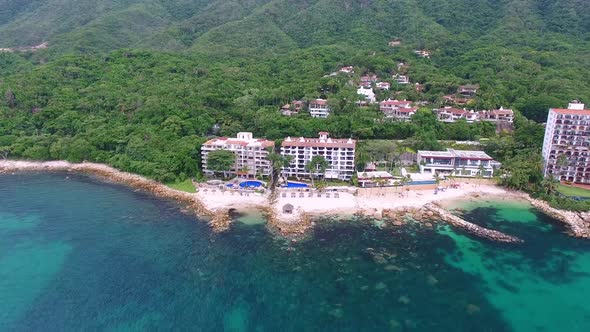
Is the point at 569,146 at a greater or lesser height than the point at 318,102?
lesser

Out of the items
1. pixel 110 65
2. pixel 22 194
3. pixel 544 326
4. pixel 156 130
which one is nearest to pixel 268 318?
pixel 544 326

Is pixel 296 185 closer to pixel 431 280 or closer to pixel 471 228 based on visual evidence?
pixel 471 228

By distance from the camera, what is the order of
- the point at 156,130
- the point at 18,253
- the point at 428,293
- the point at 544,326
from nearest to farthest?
1. the point at 544,326
2. the point at 428,293
3. the point at 18,253
4. the point at 156,130

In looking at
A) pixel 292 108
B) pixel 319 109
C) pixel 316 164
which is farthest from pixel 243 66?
pixel 316 164

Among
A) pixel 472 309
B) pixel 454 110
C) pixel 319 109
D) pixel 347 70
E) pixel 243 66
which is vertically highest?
pixel 243 66

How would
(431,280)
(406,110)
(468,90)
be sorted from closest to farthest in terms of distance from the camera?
(431,280), (406,110), (468,90)

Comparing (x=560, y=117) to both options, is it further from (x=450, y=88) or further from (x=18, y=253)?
(x=18, y=253)
